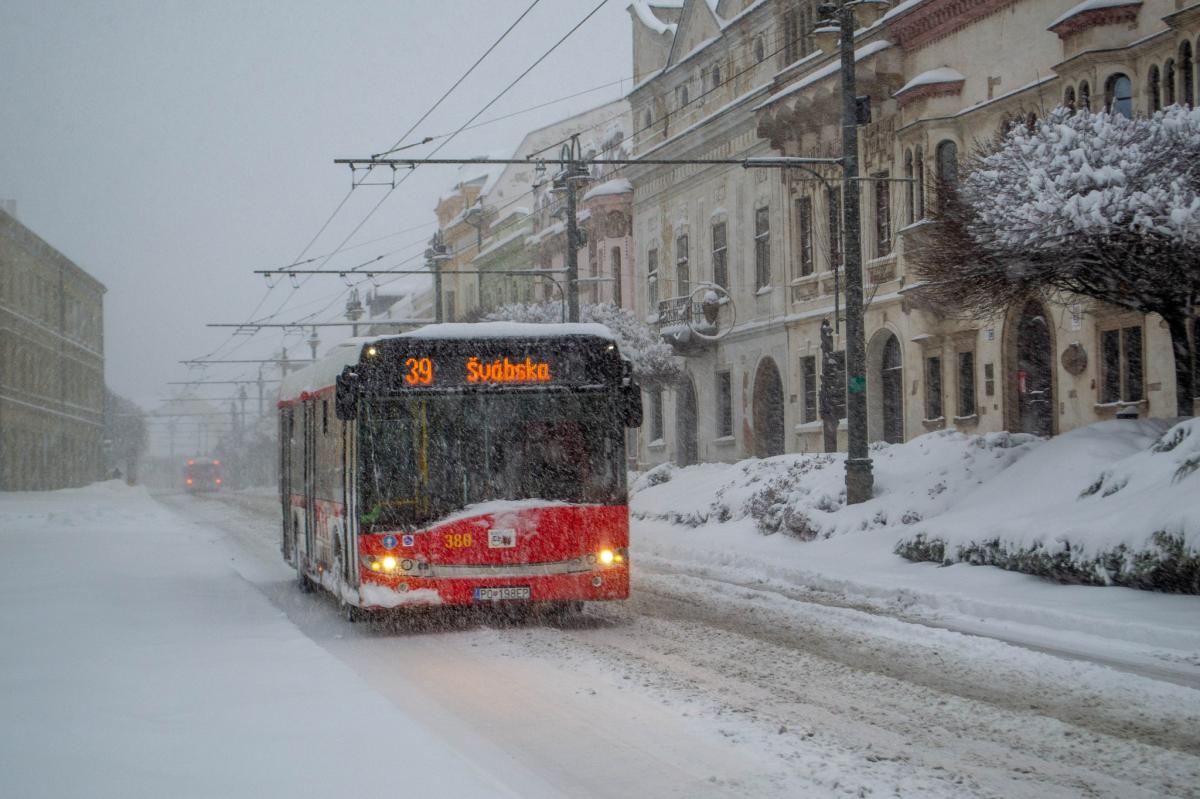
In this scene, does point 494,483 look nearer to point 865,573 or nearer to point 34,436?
point 865,573

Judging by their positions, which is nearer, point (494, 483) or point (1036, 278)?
point (494, 483)

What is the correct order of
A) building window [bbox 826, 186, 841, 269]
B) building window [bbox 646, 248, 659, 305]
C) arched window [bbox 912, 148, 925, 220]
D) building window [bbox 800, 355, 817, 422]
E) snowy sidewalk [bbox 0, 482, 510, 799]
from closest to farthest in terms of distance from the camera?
snowy sidewalk [bbox 0, 482, 510, 799] < arched window [bbox 912, 148, 925, 220] < building window [bbox 826, 186, 841, 269] < building window [bbox 800, 355, 817, 422] < building window [bbox 646, 248, 659, 305]

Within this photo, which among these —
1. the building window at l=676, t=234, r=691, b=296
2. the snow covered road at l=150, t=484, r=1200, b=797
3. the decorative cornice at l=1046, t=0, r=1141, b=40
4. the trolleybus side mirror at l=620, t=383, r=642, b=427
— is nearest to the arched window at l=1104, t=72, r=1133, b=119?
the decorative cornice at l=1046, t=0, r=1141, b=40

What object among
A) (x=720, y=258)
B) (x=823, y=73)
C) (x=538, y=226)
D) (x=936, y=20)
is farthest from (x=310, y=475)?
(x=538, y=226)

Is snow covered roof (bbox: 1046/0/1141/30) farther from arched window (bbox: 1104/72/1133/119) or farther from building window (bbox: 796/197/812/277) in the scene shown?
building window (bbox: 796/197/812/277)

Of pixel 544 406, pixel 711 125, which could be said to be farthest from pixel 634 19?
pixel 544 406

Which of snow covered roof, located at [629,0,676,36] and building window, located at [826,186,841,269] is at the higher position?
snow covered roof, located at [629,0,676,36]

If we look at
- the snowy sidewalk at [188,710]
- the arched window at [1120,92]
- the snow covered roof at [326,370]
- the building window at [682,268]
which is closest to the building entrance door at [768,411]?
the building window at [682,268]

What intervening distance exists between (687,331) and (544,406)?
25.1m

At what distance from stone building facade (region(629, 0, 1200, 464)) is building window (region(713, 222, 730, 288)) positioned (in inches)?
2.6

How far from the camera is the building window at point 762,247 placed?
114ft

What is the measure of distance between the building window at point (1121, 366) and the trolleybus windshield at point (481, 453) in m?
12.0

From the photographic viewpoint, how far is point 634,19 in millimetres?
47500

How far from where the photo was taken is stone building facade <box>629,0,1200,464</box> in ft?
71.1
